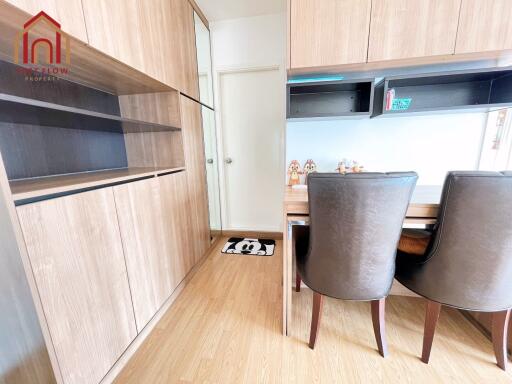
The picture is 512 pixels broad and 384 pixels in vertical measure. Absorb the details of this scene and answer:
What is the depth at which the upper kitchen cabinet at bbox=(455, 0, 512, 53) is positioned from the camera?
4.16 ft

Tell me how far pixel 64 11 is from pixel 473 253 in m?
2.02

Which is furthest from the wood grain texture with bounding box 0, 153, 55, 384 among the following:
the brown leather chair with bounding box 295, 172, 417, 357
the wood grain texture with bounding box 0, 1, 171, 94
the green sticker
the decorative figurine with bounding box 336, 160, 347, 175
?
the green sticker

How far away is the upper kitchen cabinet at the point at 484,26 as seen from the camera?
127cm

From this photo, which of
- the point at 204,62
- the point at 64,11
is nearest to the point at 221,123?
the point at 204,62

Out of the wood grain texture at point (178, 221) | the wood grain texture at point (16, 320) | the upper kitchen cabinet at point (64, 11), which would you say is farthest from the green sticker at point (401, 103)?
the wood grain texture at point (16, 320)

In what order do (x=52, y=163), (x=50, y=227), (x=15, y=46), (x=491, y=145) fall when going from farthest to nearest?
(x=491, y=145) → (x=52, y=163) → (x=15, y=46) → (x=50, y=227)

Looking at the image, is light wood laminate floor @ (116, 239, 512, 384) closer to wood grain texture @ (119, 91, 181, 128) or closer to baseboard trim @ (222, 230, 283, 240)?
baseboard trim @ (222, 230, 283, 240)

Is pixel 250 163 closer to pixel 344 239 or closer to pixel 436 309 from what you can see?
pixel 344 239

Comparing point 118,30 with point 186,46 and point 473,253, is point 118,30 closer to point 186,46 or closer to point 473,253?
point 186,46

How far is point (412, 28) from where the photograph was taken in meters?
1.34

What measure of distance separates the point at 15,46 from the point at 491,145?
3.03 meters

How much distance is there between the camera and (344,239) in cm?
100

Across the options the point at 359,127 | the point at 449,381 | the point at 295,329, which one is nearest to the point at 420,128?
the point at 359,127

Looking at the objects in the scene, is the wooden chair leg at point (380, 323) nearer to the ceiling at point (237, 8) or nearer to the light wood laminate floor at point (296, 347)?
the light wood laminate floor at point (296, 347)
